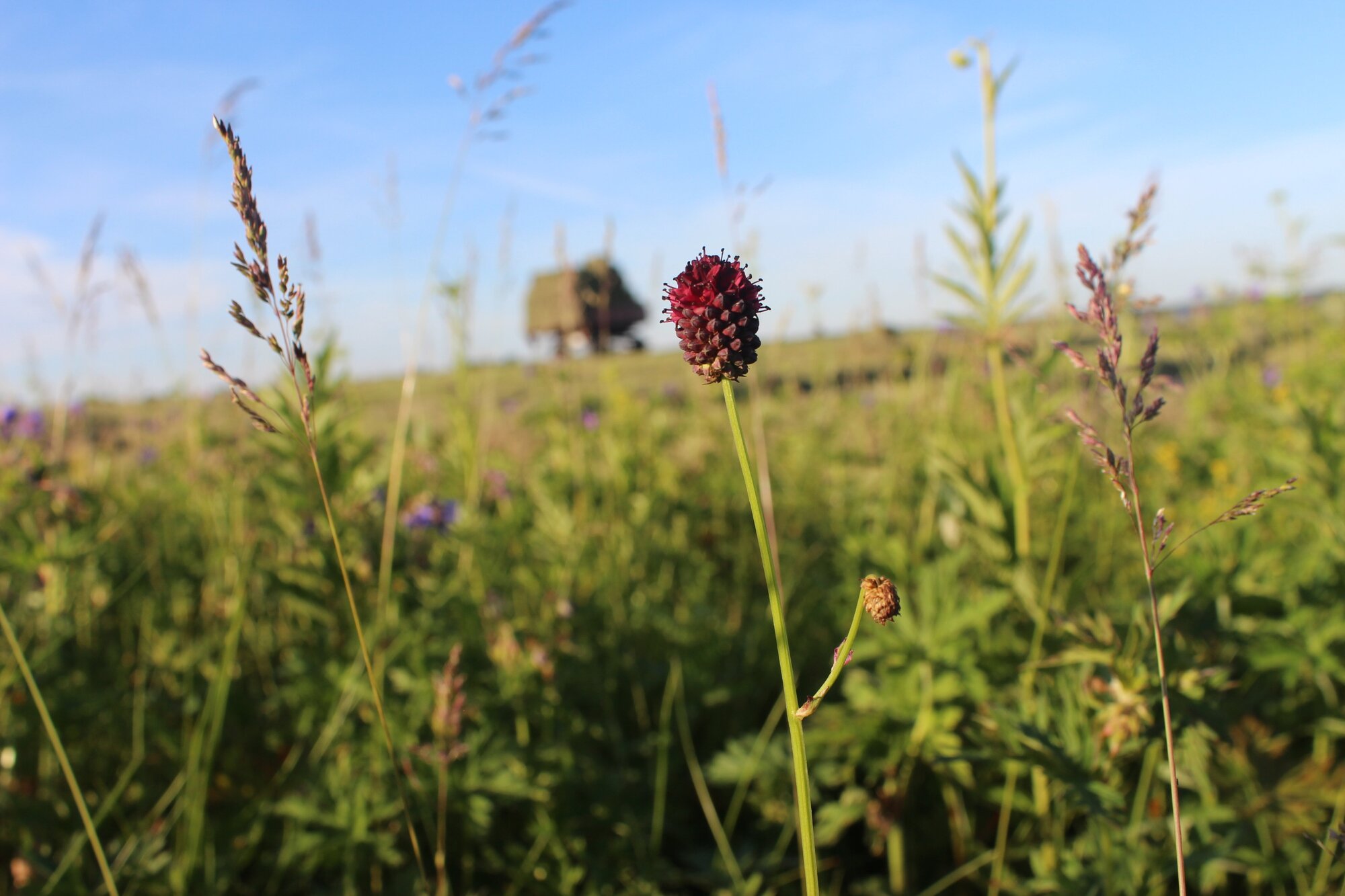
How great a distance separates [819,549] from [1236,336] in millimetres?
4908

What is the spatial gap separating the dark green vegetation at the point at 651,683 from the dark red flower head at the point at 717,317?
0.74 m

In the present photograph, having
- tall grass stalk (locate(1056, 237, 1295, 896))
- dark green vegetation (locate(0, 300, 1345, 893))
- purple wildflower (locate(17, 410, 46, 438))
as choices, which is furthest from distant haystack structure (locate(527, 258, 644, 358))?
tall grass stalk (locate(1056, 237, 1295, 896))

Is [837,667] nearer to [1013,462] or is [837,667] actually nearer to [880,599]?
[880,599]

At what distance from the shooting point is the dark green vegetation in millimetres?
1767

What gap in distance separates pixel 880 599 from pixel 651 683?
6.04 feet

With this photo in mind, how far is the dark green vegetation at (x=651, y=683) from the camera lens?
69.6 inches

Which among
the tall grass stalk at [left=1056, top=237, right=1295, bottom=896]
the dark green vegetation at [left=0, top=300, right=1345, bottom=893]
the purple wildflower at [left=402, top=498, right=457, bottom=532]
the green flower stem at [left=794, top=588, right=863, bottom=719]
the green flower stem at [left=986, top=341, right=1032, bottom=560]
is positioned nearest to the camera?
the green flower stem at [left=794, top=588, right=863, bottom=719]

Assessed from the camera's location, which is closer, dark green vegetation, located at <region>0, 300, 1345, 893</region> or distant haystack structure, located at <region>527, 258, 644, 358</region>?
dark green vegetation, located at <region>0, 300, 1345, 893</region>

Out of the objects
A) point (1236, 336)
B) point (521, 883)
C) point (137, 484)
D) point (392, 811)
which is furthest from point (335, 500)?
point (1236, 336)

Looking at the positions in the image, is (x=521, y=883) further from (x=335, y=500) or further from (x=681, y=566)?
(x=681, y=566)

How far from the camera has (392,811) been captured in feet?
6.21

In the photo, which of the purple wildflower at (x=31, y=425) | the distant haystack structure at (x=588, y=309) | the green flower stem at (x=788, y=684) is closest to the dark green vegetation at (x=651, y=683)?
the purple wildflower at (x=31, y=425)

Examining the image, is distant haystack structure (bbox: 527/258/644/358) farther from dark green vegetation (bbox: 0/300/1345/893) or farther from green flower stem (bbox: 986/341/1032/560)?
green flower stem (bbox: 986/341/1032/560)

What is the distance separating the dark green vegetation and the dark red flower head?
2.44 ft
